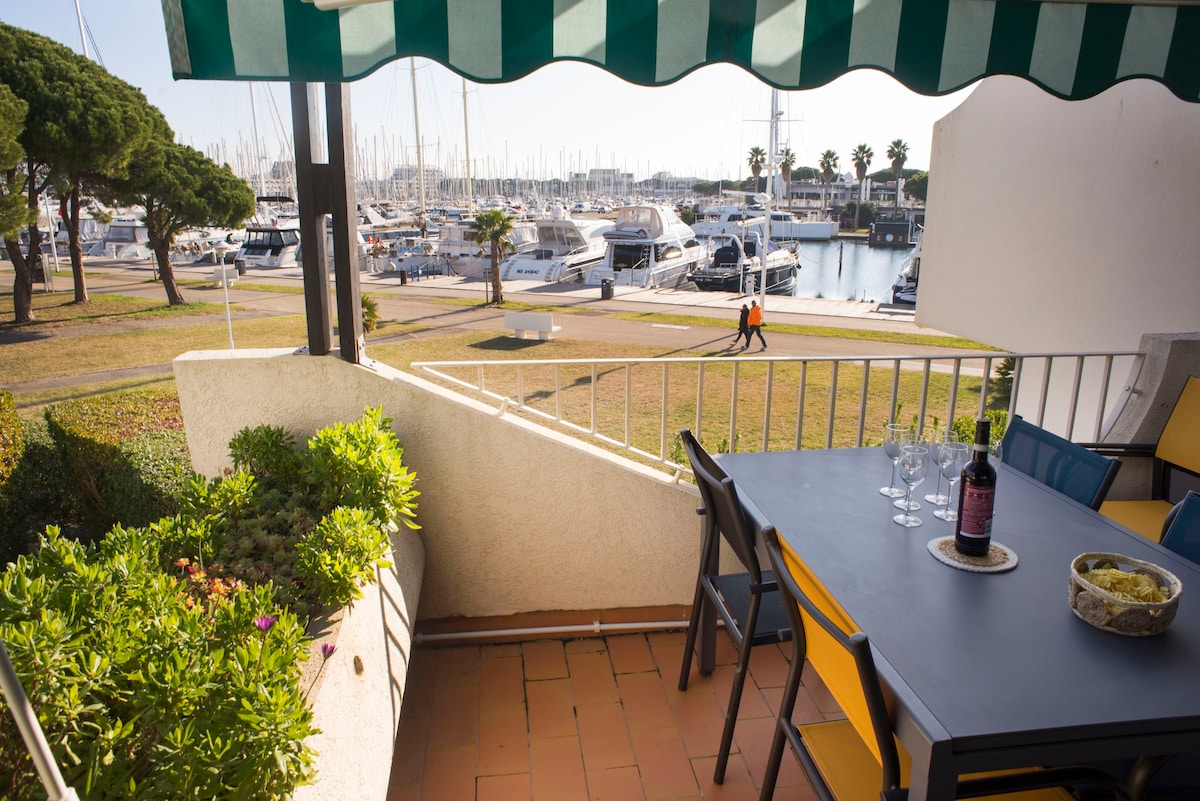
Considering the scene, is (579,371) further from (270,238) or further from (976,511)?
(270,238)

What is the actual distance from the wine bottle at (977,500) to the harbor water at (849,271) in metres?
25.7

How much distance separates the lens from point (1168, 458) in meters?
2.73

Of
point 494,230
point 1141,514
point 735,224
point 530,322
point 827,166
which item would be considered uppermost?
point 827,166

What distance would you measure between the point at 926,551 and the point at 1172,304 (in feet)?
9.11

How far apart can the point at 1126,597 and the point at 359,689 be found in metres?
1.66

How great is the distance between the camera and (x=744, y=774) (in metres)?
2.18

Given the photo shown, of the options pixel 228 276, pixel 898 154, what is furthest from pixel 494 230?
pixel 898 154

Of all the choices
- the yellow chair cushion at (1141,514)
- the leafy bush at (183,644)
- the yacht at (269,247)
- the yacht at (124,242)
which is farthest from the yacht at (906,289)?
the yacht at (124,242)

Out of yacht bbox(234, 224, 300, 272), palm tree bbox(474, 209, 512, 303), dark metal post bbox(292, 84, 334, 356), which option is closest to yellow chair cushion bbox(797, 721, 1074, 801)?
dark metal post bbox(292, 84, 334, 356)

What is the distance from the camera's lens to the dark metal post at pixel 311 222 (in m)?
2.45

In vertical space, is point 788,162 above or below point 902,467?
above

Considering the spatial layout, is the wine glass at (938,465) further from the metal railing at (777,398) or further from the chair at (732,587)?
the metal railing at (777,398)

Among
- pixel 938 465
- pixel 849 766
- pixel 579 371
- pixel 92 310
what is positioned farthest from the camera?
pixel 92 310

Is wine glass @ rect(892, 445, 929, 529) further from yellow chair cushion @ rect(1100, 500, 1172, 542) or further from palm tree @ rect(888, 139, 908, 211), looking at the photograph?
palm tree @ rect(888, 139, 908, 211)
